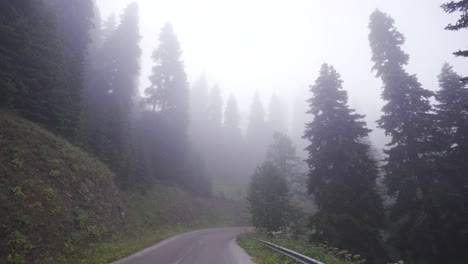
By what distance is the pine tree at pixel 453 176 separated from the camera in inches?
606

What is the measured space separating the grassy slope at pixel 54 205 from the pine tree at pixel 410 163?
50.6 feet

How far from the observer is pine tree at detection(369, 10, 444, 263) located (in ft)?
53.0

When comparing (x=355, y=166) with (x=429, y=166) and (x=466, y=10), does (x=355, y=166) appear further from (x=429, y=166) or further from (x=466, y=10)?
(x=466, y=10)

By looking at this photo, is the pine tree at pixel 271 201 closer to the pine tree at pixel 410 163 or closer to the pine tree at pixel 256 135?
the pine tree at pixel 410 163

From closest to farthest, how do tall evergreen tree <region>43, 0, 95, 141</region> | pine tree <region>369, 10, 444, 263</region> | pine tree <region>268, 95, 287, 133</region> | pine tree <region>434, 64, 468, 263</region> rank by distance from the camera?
pine tree <region>434, 64, 468, 263</region>
pine tree <region>369, 10, 444, 263</region>
tall evergreen tree <region>43, 0, 95, 141</region>
pine tree <region>268, 95, 287, 133</region>

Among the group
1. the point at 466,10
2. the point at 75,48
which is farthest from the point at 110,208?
the point at 466,10

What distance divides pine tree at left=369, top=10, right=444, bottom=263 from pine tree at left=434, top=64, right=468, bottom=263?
1.46ft

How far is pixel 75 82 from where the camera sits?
2355cm

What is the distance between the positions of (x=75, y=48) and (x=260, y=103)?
182 ft

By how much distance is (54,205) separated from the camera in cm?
1369

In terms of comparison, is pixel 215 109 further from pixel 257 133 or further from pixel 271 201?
pixel 271 201

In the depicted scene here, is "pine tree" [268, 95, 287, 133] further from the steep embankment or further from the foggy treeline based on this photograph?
the steep embankment

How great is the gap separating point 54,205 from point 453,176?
2128cm

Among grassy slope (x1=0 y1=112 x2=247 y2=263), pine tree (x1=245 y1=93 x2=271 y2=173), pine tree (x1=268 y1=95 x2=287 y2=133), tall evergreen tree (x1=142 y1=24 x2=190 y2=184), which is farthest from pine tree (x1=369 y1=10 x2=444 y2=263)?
pine tree (x1=268 y1=95 x2=287 y2=133)
